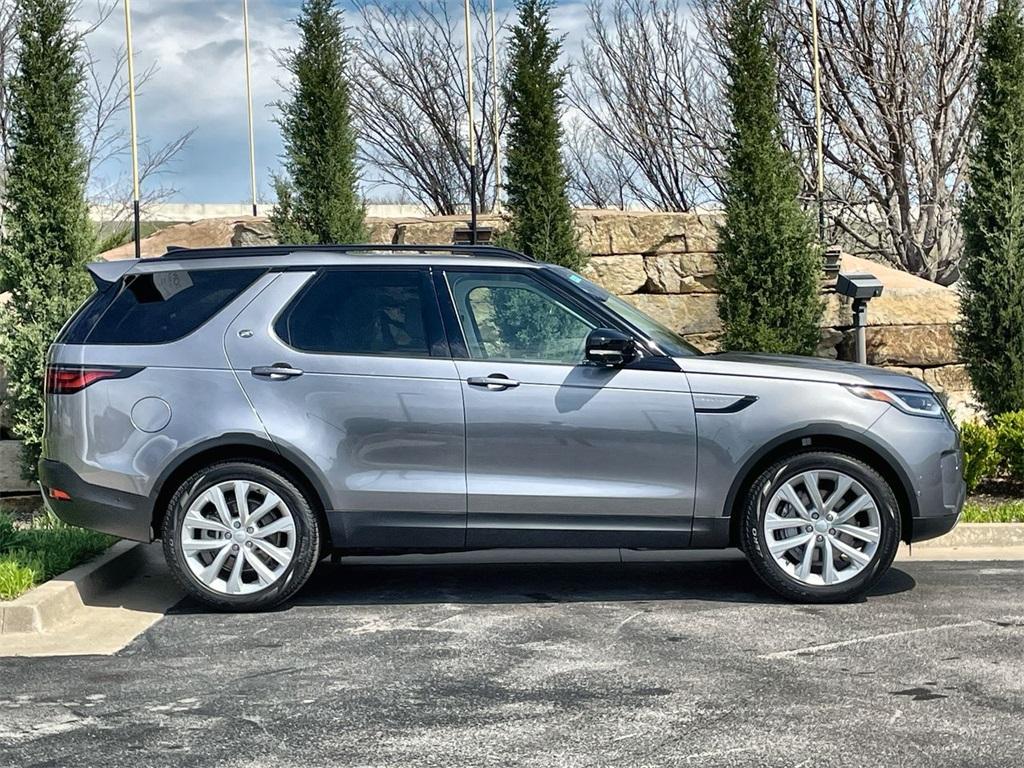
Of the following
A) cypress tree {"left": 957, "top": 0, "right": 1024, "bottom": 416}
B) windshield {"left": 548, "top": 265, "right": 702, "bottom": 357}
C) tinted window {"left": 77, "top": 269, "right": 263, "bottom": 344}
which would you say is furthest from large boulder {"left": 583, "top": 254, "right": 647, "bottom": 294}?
tinted window {"left": 77, "top": 269, "right": 263, "bottom": 344}

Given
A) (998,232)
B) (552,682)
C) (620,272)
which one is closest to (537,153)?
(620,272)

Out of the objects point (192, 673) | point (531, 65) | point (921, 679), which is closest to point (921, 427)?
point (921, 679)

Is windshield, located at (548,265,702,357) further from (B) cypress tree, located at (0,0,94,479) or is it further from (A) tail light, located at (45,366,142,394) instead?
(B) cypress tree, located at (0,0,94,479)

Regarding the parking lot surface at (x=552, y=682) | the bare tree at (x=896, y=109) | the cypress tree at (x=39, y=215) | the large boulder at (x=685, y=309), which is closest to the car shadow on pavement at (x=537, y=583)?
the parking lot surface at (x=552, y=682)

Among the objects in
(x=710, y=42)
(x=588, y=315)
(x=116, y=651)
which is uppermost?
(x=710, y=42)

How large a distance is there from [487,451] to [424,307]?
0.86 meters

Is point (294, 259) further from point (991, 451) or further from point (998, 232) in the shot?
point (998, 232)

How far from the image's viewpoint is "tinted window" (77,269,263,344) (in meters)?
6.77

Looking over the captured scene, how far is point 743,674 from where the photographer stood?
522 cm

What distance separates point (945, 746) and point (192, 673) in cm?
305

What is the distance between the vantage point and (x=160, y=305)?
6.84 m

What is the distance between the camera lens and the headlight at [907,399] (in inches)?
258

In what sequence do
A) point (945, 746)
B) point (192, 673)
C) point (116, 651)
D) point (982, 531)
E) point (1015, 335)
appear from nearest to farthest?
point (945, 746)
point (192, 673)
point (116, 651)
point (982, 531)
point (1015, 335)

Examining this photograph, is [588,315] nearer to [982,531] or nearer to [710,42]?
[982,531]
